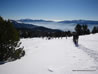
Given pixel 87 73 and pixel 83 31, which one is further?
pixel 83 31

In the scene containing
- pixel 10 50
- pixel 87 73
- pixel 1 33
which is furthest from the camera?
pixel 10 50

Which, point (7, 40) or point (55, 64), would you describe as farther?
point (7, 40)

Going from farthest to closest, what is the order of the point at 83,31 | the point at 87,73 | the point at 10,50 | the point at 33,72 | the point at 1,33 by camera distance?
1. the point at 83,31
2. the point at 10,50
3. the point at 1,33
4. the point at 33,72
5. the point at 87,73

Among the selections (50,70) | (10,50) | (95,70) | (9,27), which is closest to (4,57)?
(10,50)

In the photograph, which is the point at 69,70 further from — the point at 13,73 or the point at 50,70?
the point at 13,73

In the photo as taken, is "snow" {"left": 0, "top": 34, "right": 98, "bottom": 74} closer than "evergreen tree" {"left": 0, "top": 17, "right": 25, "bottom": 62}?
Yes

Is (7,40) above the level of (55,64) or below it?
above

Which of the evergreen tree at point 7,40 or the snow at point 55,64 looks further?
the evergreen tree at point 7,40

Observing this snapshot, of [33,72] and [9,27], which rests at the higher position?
[9,27]

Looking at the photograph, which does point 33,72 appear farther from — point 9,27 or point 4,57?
point 9,27

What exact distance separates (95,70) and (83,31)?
71053mm

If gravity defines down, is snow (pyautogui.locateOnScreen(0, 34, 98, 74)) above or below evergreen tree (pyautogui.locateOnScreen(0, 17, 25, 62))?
below

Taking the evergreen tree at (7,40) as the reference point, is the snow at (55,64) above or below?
below

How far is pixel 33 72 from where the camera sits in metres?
4.79
